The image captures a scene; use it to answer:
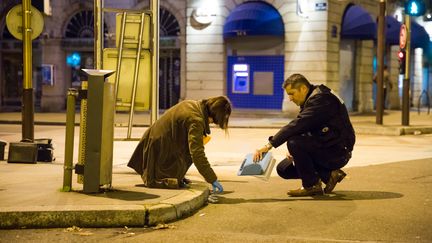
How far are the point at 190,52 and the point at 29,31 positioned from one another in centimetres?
1465

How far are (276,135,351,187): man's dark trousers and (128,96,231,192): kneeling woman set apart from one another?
0.83m

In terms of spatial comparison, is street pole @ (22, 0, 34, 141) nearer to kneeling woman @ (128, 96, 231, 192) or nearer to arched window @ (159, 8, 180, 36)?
kneeling woman @ (128, 96, 231, 192)

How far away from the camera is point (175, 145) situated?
6801 millimetres

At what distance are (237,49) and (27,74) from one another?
14496 mm

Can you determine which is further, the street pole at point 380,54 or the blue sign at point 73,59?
A: the blue sign at point 73,59

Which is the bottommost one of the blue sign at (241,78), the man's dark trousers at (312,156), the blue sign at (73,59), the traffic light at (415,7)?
the man's dark trousers at (312,156)

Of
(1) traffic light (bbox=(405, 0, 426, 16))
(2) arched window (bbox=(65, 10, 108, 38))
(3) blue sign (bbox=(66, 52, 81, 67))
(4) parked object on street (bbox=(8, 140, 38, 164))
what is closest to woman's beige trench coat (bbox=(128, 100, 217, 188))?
(4) parked object on street (bbox=(8, 140, 38, 164))

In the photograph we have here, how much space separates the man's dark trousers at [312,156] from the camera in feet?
22.3

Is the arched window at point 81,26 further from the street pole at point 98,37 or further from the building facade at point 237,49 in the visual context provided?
the street pole at point 98,37

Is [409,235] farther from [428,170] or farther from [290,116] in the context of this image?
[290,116]

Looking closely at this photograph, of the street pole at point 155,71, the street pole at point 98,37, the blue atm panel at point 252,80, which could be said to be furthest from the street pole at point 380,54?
the street pole at point 98,37

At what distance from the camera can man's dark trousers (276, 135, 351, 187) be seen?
268 inches

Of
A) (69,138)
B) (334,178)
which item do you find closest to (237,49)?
(334,178)

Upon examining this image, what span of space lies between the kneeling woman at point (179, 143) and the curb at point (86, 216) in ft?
2.65
